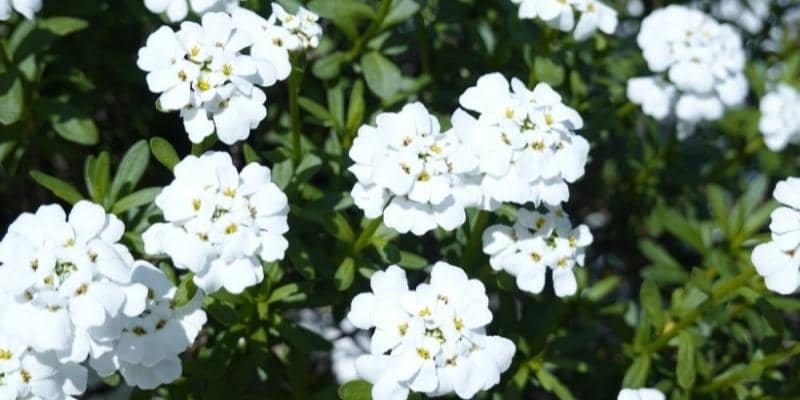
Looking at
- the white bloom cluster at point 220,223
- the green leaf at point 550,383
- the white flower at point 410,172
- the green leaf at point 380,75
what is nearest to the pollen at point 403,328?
the white flower at point 410,172

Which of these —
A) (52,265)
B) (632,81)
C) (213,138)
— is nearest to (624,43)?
(632,81)

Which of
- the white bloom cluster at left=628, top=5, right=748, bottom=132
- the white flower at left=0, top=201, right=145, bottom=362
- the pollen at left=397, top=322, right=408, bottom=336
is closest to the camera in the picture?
the white flower at left=0, top=201, right=145, bottom=362

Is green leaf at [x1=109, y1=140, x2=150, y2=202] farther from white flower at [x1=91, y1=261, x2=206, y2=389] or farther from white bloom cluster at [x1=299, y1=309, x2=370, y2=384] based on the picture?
white bloom cluster at [x1=299, y1=309, x2=370, y2=384]

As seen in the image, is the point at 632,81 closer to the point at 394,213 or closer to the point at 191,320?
the point at 394,213

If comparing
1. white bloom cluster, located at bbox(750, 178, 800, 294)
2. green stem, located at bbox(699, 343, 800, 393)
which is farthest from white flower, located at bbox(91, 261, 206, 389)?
green stem, located at bbox(699, 343, 800, 393)

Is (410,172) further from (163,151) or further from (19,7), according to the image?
(19,7)

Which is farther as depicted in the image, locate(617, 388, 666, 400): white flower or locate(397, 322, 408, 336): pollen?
locate(617, 388, 666, 400): white flower
